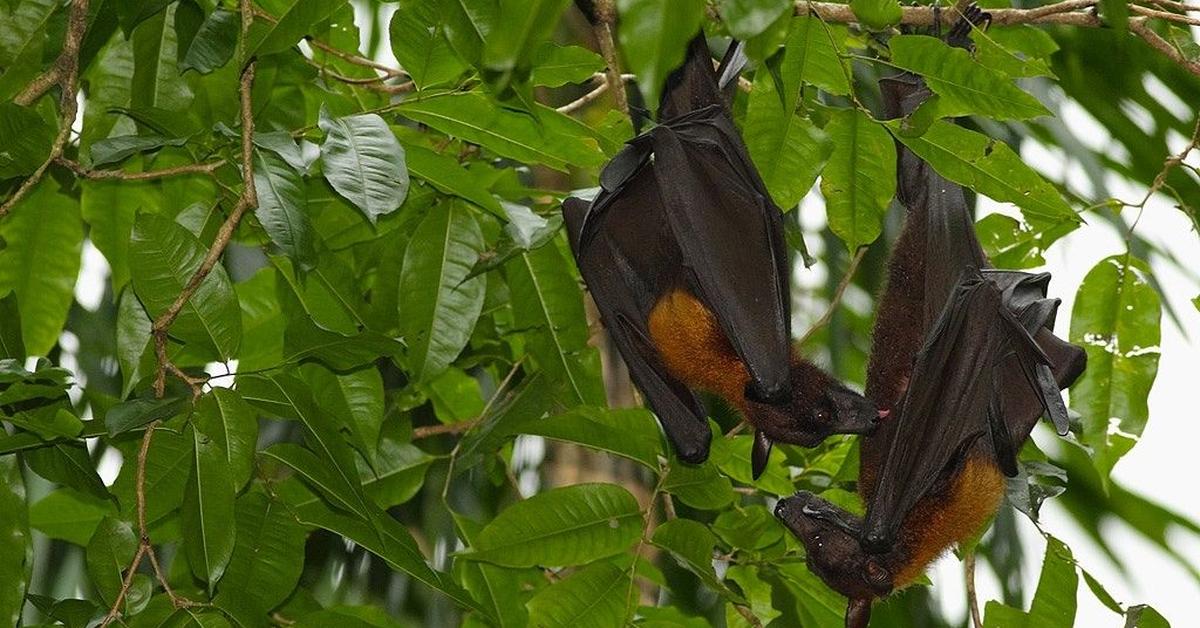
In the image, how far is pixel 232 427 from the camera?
280 cm

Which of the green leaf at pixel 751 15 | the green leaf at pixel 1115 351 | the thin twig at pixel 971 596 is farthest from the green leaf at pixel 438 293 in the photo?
the green leaf at pixel 751 15

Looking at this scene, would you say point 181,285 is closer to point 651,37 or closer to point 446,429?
point 446,429

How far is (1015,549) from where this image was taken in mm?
4816

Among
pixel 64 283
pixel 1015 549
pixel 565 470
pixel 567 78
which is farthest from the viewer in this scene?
pixel 565 470

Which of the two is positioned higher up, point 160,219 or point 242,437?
point 160,219

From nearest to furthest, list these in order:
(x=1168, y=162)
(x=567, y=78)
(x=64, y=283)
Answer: (x=567, y=78) < (x=1168, y=162) < (x=64, y=283)

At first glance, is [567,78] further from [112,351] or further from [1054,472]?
[112,351]

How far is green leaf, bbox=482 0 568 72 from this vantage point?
131 centimetres

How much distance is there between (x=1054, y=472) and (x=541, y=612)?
5.03 ft

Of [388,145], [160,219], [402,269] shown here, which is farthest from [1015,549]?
[160,219]

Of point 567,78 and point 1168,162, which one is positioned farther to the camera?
point 1168,162

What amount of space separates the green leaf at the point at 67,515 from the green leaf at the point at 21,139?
40.3 inches

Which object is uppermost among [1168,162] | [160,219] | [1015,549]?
[160,219]

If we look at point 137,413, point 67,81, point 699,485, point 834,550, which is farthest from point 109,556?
point 834,550
